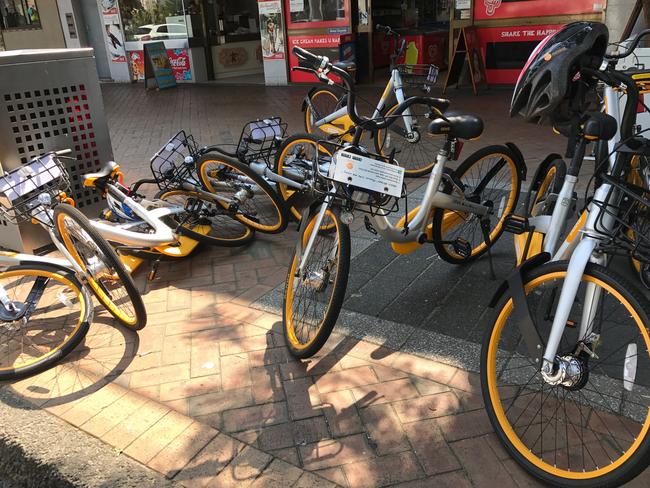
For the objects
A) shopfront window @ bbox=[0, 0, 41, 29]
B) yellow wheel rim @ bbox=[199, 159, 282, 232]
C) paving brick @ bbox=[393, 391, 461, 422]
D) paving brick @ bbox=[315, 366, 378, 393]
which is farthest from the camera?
shopfront window @ bbox=[0, 0, 41, 29]

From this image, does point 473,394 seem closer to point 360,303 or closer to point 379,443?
point 379,443

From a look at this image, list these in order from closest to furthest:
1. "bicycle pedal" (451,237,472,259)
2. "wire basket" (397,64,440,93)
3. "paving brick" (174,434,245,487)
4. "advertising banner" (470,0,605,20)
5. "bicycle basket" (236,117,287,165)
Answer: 1. "paving brick" (174,434,245,487)
2. "bicycle pedal" (451,237,472,259)
3. "bicycle basket" (236,117,287,165)
4. "wire basket" (397,64,440,93)
5. "advertising banner" (470,0,605,20)

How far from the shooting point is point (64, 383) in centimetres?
296

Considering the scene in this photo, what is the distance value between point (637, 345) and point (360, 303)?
5.23 ft

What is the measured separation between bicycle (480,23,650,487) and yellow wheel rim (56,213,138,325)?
6.83ft

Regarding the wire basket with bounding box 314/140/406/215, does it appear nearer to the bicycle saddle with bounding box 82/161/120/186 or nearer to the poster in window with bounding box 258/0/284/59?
the bicycle saddle with bounding box 82/161/120/186

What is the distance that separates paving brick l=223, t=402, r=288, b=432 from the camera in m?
2.57

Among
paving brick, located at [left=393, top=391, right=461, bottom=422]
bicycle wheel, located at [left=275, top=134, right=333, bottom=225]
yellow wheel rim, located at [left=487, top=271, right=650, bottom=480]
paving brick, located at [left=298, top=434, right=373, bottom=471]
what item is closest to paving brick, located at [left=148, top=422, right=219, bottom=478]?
paving brick, located at [left=298, top=434, right=373, bottom=471]

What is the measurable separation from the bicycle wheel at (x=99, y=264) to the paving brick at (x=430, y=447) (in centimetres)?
165

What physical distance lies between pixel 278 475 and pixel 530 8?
30.1ft

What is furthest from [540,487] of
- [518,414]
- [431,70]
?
[431,70]

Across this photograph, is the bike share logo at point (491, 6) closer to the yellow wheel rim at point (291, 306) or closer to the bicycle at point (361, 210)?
the bicycle at point (361, 210)

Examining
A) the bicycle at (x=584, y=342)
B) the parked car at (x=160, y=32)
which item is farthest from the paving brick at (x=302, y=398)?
the parked car at (x=160, y=32)

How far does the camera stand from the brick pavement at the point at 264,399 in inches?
90.9
